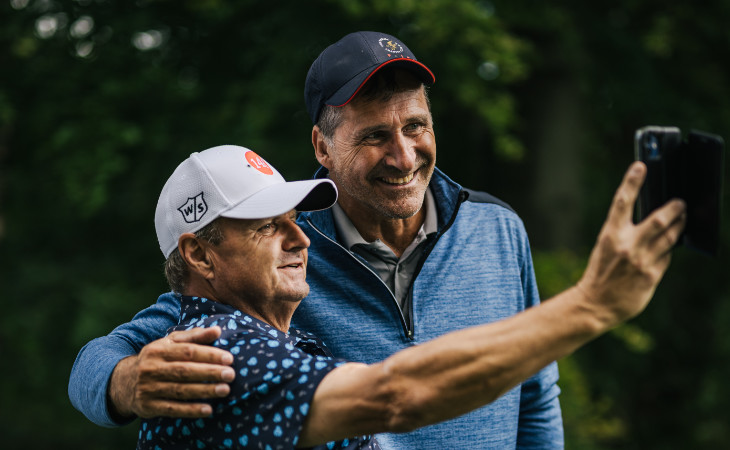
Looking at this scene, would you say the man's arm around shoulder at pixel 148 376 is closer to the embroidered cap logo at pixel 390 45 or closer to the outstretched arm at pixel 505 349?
the outstretched arm at pixel 505 349

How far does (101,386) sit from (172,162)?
3624 millimetres

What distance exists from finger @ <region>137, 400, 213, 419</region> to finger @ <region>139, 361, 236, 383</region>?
0.16 ft

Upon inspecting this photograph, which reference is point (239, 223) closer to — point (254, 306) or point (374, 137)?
point (254, 306)

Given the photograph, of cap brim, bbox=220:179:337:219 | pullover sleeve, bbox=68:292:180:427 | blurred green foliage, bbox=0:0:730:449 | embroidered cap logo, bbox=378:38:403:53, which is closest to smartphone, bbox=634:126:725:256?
cap brim, bbox=220:179:337:219

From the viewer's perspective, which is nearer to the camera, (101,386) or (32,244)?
(101,386)

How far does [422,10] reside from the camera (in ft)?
15.8

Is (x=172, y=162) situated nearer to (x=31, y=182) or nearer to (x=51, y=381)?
(x=31, y=182)

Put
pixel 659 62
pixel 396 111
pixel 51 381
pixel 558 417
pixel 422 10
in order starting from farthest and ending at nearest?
pixel 659 62 < pixel 51 381 < pixel 422 10 < pixel 558 417 < pixel 396 111

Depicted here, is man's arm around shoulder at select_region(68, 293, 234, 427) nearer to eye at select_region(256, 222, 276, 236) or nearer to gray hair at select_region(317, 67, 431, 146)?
eye at select_region(256, 222, 276, 236)

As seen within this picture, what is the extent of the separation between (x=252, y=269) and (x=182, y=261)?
18 centimetres

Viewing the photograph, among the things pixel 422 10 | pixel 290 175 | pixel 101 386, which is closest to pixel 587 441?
pixel 290 175

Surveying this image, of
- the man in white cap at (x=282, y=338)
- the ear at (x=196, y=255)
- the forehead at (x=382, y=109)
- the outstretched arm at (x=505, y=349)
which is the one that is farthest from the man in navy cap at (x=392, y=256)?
the outstretched arm at (x=505, y=349)

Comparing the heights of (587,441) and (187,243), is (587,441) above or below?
below

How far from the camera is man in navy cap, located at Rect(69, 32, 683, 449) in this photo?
216 centimetres
